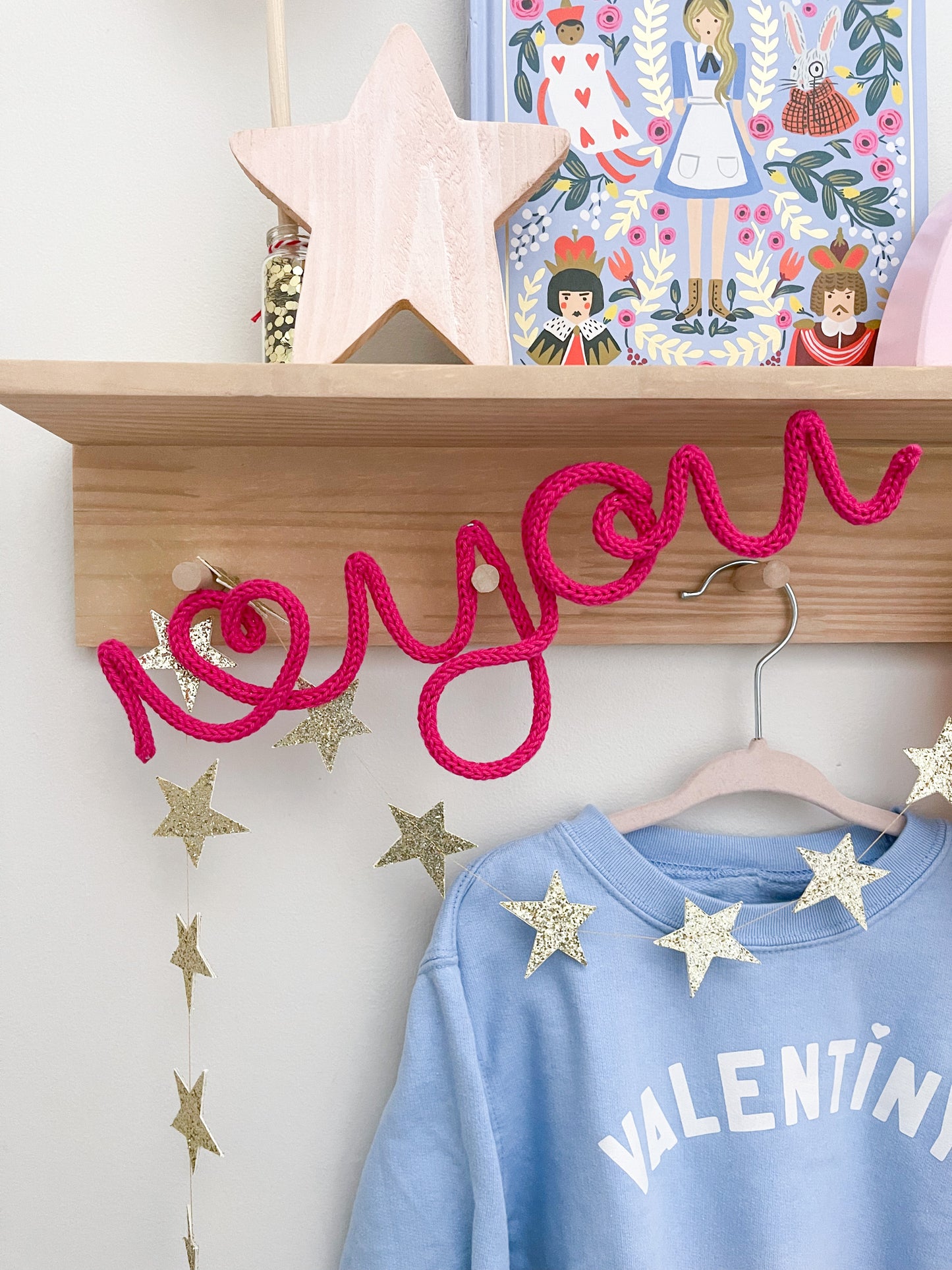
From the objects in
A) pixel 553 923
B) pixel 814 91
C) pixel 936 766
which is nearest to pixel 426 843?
pixel 553 923

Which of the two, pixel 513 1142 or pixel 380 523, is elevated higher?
pixel 380 523

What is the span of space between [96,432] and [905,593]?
1.88 ft

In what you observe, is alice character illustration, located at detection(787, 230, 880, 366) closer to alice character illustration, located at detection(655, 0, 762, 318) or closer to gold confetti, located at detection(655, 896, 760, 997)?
alice character illustration, located at detection(655, 0, 762, 318)

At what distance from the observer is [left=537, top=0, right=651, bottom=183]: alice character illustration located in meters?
0.62

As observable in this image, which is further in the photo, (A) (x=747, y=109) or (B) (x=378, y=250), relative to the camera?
(A) (x=747, y=109)

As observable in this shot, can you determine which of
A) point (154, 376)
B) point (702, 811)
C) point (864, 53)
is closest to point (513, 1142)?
point (702, 811)

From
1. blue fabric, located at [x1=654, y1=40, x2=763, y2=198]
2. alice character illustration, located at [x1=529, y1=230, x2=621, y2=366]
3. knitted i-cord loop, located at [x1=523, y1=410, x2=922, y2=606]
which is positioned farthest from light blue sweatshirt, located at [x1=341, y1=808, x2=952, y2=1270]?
blue fabric, located at [x1=654, y1=40, x2=763, y2=198]

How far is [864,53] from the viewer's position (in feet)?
2.09

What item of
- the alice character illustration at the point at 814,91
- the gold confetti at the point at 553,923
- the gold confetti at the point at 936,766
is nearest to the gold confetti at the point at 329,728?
the gold confetti at the point at 553,923

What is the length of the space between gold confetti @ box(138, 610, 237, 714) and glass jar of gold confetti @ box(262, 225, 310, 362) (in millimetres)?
180

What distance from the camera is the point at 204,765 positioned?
2.23 feet

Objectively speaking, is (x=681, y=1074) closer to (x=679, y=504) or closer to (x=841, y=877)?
(x=841, y=877)

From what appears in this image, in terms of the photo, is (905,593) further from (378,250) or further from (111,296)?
(111,296)

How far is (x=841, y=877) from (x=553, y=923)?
202 millimetres
